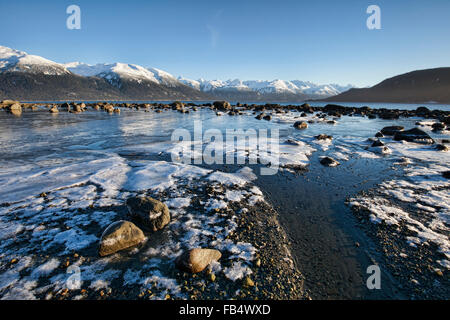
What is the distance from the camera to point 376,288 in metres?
3.14

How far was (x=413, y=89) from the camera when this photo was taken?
123 meters

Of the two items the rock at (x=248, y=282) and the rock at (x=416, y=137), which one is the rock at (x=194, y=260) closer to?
the rock at (x=248, y=282)

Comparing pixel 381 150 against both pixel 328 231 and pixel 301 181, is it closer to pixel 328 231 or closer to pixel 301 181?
pixel 301 181

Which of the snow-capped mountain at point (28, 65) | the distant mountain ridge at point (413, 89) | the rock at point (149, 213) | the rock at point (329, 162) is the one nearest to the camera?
the rock at point (149, 213)

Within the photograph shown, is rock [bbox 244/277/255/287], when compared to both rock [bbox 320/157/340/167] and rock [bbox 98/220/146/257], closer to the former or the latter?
rock [bbox 98/220/146/257]

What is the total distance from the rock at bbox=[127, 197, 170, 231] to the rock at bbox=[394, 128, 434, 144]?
18352 mm

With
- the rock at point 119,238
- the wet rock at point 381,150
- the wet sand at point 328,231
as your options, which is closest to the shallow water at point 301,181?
the wet sand at point 328,231

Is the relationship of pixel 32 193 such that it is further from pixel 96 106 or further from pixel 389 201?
pixel 96 106

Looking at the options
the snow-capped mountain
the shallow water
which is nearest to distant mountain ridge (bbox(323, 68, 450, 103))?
the shallow water

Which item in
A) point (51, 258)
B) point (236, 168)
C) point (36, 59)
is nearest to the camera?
point (51, 258)

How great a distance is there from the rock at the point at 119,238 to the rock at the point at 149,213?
0.33 metres

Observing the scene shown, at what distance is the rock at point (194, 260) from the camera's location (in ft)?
10.7

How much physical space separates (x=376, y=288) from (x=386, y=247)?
48.9 inches
